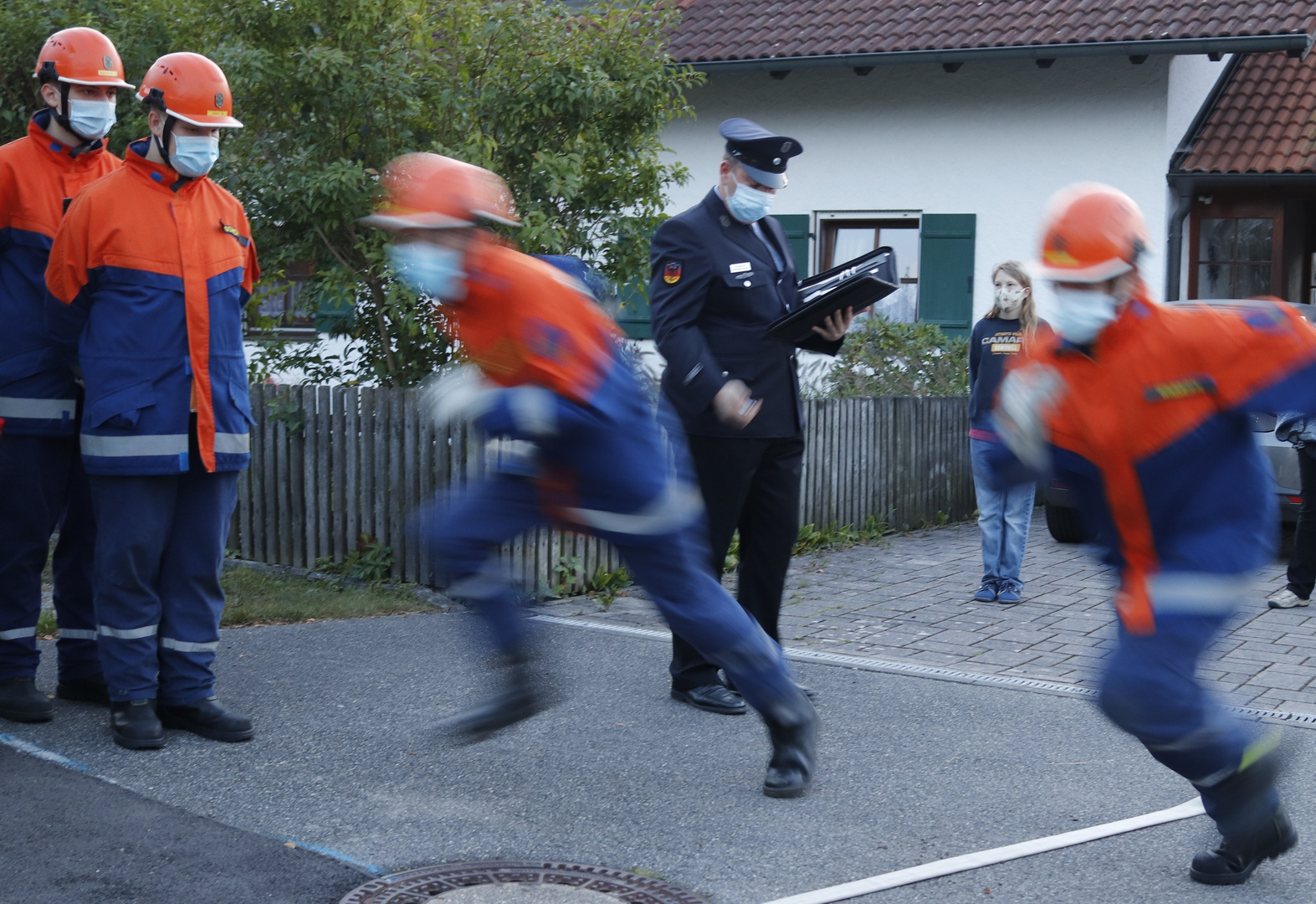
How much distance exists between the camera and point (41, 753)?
188 inches

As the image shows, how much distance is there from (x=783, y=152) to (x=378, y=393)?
11.9ft

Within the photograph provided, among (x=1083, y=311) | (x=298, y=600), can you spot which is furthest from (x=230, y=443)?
(x=1083, y=311)

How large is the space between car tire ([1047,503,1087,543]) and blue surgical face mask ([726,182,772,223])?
5.86 m

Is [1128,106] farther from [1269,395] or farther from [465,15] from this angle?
[1269,395]

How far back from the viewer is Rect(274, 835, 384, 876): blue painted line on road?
391 cm

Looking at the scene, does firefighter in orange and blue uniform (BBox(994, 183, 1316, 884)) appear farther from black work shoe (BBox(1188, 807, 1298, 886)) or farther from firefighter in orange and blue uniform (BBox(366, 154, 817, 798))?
firefighter in orange and blue uniform (BBox(366, 154, 817, 798))

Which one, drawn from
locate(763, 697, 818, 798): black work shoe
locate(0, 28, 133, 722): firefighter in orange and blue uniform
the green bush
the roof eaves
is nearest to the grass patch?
locate(0, 28, 133, 722): firefighter in orange and blue uniform

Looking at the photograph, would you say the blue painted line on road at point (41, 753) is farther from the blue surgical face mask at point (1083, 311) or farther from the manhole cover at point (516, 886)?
the blue surgical face mask at point (1083, 311)

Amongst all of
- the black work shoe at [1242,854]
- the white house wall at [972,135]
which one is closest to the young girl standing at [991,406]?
the black work shoe at [1242,854]

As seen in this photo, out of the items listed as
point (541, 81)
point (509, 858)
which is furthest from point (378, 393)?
point (509, 858)

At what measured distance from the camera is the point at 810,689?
19.2 feet

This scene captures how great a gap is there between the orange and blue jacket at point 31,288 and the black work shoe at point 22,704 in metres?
0.88

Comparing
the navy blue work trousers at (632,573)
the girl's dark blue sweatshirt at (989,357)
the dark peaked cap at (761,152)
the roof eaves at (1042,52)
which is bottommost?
the navy blue work trousers at (632,573)

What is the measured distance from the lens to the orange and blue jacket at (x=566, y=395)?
12.3 feet
